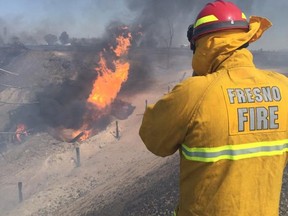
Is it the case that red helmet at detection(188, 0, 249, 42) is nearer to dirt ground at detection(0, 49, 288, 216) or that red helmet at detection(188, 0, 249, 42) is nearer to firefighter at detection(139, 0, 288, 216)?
firefighter at detection(139, 0, 288, 216)

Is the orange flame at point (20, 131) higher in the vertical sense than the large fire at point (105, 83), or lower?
lower

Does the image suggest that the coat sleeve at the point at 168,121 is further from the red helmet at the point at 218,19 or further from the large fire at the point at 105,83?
the large fire at the point at 105,83

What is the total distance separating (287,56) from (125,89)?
79.2 ft

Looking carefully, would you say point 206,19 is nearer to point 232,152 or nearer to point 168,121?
point 168,121

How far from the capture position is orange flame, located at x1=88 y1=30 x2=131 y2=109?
19.9 metres

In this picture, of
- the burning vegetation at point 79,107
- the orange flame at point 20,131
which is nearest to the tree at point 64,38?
the burning vegetation at point 79,107

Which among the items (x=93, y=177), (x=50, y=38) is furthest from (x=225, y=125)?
(x=50, y=38)

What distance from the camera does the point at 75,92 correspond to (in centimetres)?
2019

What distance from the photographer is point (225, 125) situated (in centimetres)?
186

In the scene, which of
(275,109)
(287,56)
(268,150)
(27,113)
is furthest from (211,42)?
(287,56)

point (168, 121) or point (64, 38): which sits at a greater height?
point (64, 38)

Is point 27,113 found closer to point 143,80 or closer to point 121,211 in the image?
point 143,80

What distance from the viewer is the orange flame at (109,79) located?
65.2 feet

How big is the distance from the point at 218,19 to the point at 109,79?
19919 millimetres
